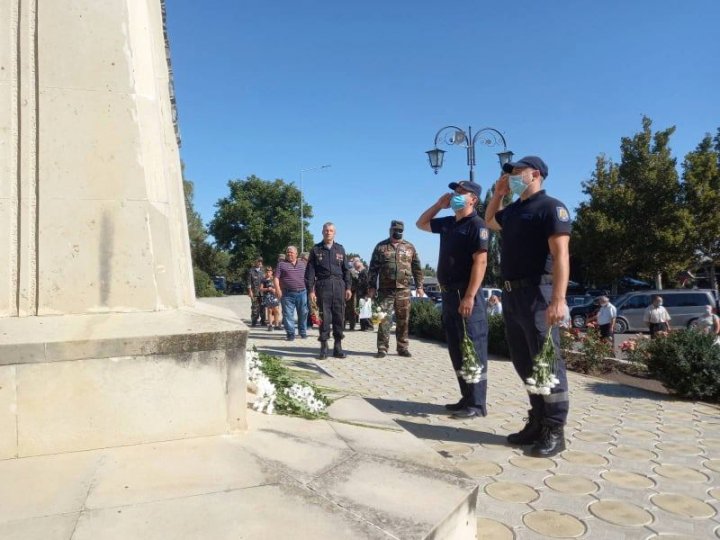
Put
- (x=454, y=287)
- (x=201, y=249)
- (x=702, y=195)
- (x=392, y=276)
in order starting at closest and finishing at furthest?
(x=454, y=287)
(x=392, y=276)
(x=702, y=195)
(x=201, y=249)

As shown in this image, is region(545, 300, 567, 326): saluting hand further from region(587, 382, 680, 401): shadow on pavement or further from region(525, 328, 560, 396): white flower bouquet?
region(587, 382, 680, 401): shadow on pavement

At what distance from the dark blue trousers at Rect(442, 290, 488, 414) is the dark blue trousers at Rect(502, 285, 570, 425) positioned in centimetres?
67

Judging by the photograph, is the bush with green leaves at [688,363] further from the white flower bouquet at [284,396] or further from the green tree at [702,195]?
the green tree at [702,195]

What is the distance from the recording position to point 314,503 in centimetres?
195

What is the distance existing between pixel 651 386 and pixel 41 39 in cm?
685

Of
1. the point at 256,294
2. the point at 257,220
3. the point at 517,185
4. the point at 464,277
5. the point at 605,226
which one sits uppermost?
the point at 257,220

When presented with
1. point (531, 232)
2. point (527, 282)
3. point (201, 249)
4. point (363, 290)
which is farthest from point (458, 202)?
point (201, 249)

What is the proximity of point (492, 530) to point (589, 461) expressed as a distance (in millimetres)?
1184

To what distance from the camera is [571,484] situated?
285 centimetres

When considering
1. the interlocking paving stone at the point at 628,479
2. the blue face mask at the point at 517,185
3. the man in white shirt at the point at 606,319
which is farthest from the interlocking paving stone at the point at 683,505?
the man in white shirt at the point at 606,319

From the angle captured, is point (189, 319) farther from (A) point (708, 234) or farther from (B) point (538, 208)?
(A) point (708, 234)

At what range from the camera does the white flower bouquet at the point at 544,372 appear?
124 inches

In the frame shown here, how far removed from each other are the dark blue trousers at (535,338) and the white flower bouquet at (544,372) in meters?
0.08

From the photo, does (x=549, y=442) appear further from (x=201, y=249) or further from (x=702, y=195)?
(x=201, y=249)
